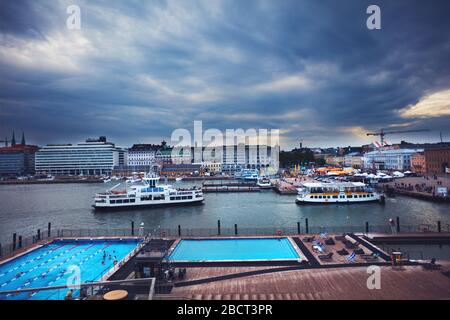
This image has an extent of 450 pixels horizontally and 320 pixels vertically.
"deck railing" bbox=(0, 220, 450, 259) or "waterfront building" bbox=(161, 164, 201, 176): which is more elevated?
"waterfront building" bbox=(161, 164, 201, 176)

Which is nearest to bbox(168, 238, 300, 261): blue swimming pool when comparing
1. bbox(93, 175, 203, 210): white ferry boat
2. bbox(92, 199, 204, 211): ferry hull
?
bbox(92, 199, 204, 211): ferry hull

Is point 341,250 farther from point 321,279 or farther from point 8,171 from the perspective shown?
point 8,171

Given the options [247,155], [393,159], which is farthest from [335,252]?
[247,155]

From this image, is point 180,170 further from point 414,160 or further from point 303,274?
point 303,274

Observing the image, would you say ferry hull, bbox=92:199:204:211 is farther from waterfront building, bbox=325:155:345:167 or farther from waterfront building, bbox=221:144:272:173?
waterfront building, bbox=325:155:345:167
